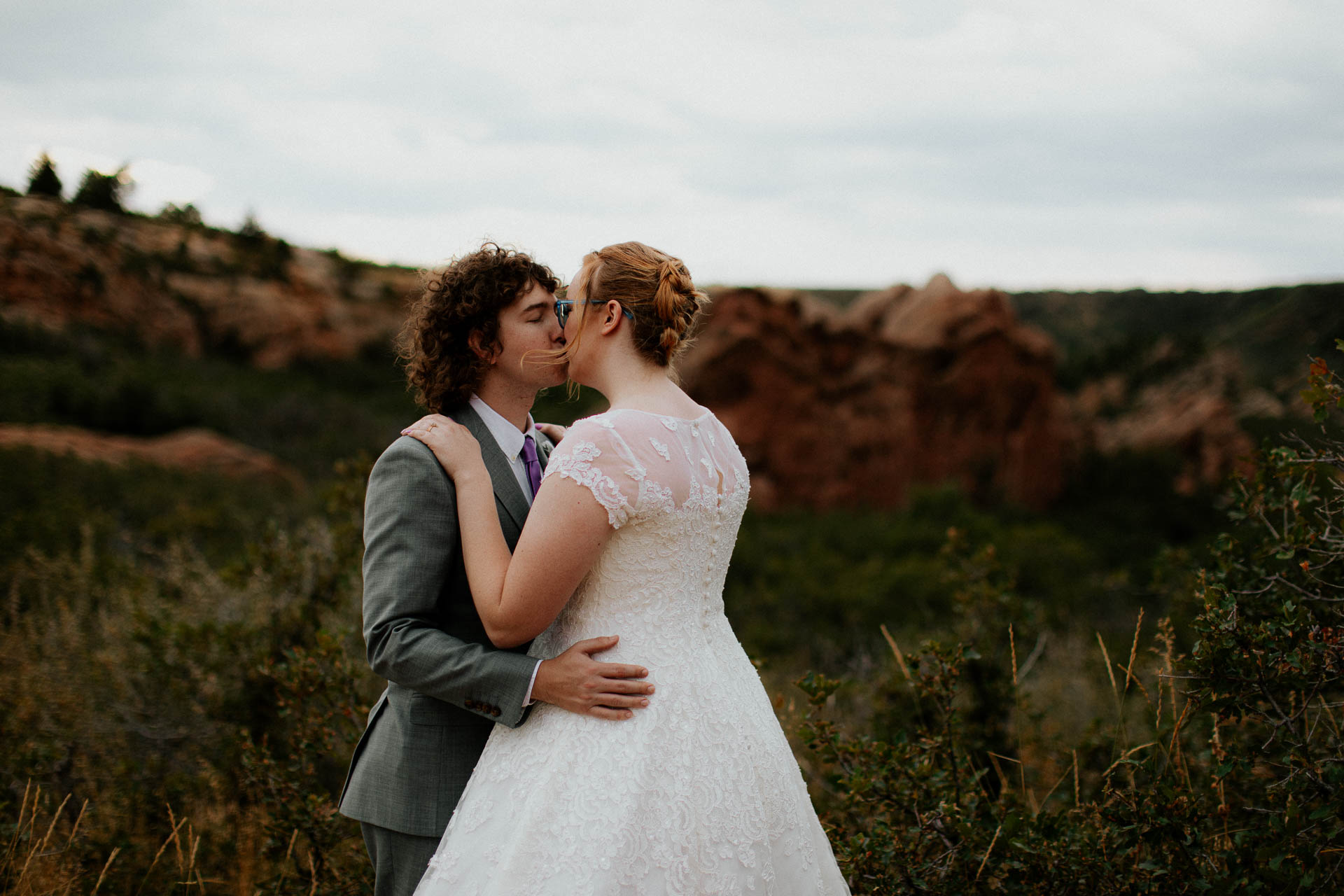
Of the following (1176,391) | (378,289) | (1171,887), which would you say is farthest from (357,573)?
(378,289)

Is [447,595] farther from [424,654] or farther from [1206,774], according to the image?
[1206,774]

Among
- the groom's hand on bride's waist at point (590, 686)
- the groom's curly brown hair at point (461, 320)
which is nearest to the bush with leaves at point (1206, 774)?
the groom's hand on bride's waist at point (590, 686)

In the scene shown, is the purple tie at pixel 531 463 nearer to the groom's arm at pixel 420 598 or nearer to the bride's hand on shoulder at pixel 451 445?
the bride's hand on shoulder at pixel 451 445

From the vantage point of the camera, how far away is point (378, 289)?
28859 mm

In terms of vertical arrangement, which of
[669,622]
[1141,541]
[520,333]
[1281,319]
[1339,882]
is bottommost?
[1141,541]

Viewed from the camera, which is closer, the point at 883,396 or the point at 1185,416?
the point at 883,396

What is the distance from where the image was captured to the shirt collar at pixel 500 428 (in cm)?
242

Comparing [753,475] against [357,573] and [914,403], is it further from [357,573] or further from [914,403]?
[357,573]

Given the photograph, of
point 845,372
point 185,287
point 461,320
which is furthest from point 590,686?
point 185,287

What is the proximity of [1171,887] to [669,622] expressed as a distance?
1801 mm

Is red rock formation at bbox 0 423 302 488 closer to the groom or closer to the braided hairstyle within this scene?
the groom

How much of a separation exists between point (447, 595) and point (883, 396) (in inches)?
616

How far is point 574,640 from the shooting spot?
2154 mm

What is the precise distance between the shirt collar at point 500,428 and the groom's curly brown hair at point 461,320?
1.8 inches
